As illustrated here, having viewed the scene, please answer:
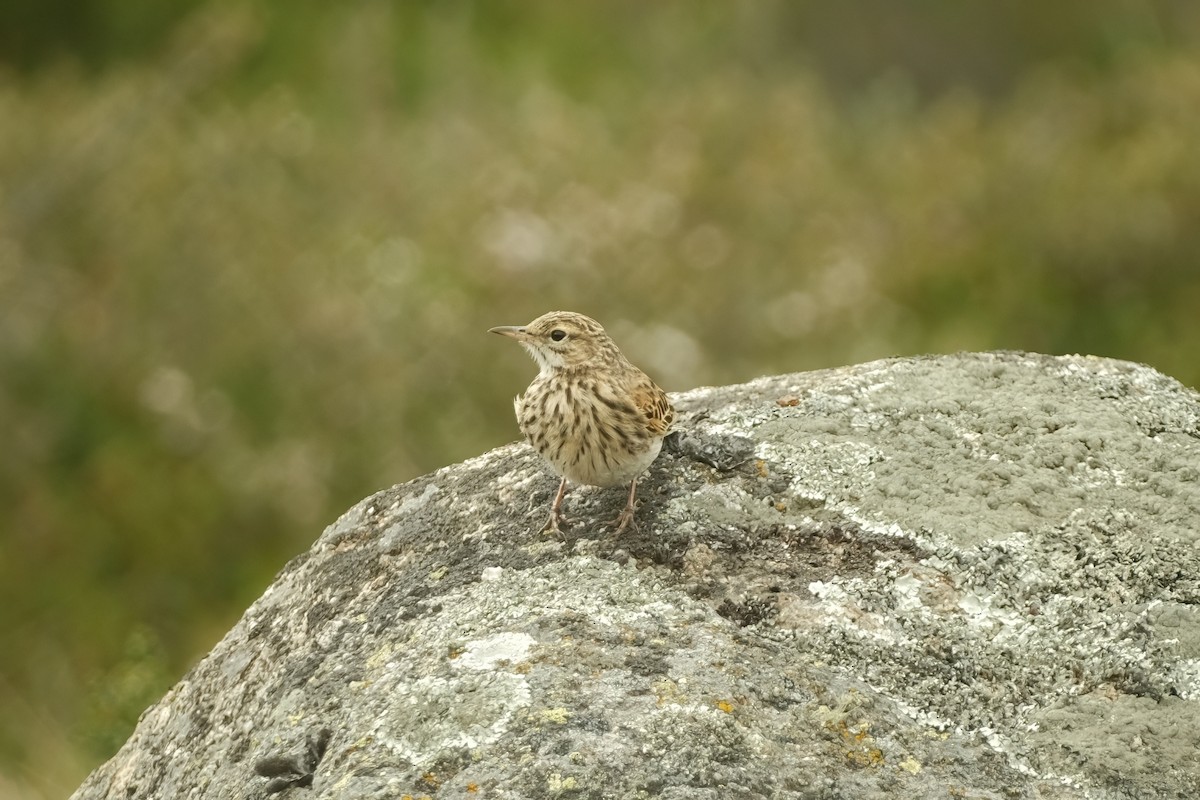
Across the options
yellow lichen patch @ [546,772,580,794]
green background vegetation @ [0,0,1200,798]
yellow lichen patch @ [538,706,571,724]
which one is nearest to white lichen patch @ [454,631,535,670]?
yellow lichen patch @ [538,706,571,724]

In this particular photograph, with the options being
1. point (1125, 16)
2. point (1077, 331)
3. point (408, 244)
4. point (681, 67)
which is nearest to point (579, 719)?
point (1077, 331)

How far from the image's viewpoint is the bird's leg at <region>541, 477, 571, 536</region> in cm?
383

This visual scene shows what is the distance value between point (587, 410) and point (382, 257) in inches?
291

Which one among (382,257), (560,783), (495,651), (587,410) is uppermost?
(382,257)

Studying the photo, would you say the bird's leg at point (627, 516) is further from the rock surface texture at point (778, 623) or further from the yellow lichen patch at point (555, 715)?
the yellow lichen patch at point (555, 715)

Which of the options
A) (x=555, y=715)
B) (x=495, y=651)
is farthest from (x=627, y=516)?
(x=555, y=715)

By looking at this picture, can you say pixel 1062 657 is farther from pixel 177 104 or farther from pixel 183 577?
pixel 177 104

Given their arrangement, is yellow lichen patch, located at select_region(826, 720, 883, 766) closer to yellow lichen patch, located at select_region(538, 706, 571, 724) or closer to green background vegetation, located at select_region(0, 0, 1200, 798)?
yellow lichen patch, located at select_region(538, 706, 571, 724)

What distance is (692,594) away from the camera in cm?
346

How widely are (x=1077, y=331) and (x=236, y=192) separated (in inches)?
274

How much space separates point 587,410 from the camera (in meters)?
4.20

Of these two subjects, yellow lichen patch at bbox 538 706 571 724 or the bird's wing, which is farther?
the bird's wing

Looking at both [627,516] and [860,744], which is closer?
[860,744]

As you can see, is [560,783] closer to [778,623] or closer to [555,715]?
[555,715]
